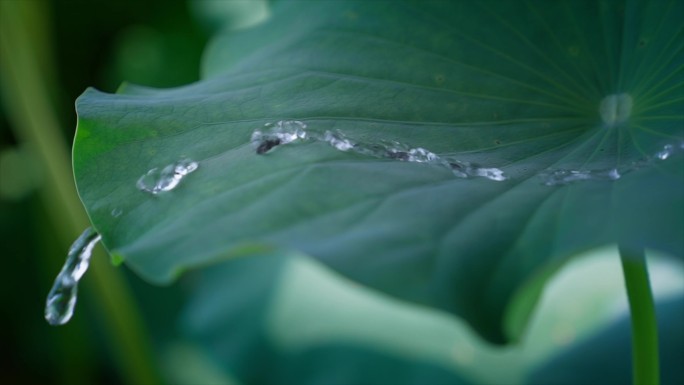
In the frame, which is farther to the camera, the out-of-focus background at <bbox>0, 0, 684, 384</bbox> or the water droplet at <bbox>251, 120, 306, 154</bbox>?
the out-of-focus background at <bbox>0, 0, 684, 384</bbox>

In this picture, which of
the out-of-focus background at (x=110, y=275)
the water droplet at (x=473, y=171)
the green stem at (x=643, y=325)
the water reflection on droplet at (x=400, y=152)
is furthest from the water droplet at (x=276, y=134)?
the out-of-focus background at (x=110, y=275)

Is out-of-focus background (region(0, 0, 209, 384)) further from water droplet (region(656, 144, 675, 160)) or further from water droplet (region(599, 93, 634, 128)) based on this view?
water droplet (region(656, 144, 675, 160))

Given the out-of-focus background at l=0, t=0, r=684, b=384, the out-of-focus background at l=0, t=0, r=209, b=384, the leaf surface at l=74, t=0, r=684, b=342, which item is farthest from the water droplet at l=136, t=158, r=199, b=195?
the out-of-focus background at l=0, t=0, r=209, b=384

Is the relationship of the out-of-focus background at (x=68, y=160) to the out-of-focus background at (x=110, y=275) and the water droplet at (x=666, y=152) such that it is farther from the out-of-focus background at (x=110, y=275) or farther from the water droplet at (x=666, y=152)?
the water droplet at (x=666, y=152)

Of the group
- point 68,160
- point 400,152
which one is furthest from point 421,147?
point 68,160

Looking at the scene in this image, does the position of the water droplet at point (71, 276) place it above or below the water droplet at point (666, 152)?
below

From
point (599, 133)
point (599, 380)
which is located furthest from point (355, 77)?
point (599, 380)
